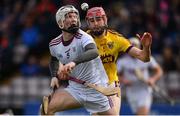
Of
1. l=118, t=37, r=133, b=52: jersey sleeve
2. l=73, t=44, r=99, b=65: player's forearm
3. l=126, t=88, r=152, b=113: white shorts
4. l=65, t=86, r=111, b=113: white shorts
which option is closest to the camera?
l=73, t=44, r=99, b=65: player's forearm

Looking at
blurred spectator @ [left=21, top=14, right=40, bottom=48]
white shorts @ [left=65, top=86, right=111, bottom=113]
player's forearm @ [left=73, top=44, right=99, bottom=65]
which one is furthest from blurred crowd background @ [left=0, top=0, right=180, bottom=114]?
player's forearm @ [left=73, top=44, right=99, bottom=65]

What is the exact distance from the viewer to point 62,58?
376 inches

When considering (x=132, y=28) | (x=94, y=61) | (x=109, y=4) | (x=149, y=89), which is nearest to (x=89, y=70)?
(x=94, y=61)

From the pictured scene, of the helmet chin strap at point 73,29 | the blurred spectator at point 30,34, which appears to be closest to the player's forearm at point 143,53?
the helmet chin strap at point 73,29

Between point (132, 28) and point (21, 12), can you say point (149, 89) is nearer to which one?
point (132, 28)

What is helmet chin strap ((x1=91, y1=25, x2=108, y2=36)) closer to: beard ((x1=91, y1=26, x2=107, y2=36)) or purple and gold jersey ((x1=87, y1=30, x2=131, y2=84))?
beard ((x1=91, y1=26, x2=107, y2=36))

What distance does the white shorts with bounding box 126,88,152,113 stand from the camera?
518 inches

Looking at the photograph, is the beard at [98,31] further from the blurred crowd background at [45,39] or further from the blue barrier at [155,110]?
the blurred crowd background at [45,39]

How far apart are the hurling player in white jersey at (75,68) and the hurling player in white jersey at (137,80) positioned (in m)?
3.44

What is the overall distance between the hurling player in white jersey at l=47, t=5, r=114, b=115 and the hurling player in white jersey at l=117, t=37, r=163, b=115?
11.3ft

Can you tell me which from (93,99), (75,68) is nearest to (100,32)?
(75,68)

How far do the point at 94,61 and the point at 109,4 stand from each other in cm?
952

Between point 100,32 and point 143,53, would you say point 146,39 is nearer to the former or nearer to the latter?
point 143,53

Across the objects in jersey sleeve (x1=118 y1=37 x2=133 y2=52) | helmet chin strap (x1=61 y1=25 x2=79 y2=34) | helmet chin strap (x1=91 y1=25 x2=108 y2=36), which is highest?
helmet chin strap (x1=61 y1=25 x2=79 y2=34)
